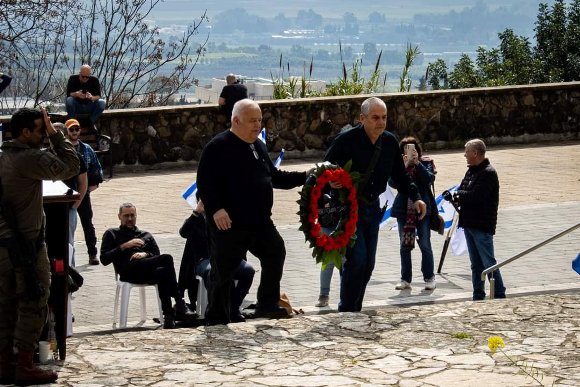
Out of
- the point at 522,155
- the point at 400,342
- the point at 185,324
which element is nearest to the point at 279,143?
the point at 522,155

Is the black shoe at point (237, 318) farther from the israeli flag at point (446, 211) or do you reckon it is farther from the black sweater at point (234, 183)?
the israeli flag at point (446, 211)

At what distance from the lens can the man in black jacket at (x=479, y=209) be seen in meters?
13.5

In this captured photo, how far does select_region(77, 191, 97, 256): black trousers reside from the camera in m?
15.3

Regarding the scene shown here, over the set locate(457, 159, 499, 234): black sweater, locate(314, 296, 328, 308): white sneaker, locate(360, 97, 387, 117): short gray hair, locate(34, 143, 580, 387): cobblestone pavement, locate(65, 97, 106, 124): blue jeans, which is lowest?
locate(314, 296, 328, 308): white sneaker

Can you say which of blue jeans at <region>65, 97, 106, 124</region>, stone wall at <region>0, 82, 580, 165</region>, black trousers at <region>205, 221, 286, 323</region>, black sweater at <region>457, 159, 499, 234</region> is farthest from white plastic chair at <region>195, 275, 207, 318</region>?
blue jeans at <region>65, 97, 106, 124</region>

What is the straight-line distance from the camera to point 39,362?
30.6 feet

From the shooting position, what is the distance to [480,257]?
44.7 feet

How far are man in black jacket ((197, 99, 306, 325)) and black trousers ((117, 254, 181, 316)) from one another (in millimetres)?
1907

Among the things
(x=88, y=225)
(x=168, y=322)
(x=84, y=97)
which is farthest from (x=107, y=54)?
(x=168, y=322)

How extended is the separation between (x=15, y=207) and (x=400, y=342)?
2731 mm

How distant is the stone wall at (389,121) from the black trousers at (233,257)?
396 inches

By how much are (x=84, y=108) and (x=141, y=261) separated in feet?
26.9

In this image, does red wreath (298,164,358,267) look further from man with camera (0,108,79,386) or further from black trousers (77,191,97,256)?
black trousers (77,191,97,256)

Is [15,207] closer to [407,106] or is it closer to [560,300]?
[560,300]
